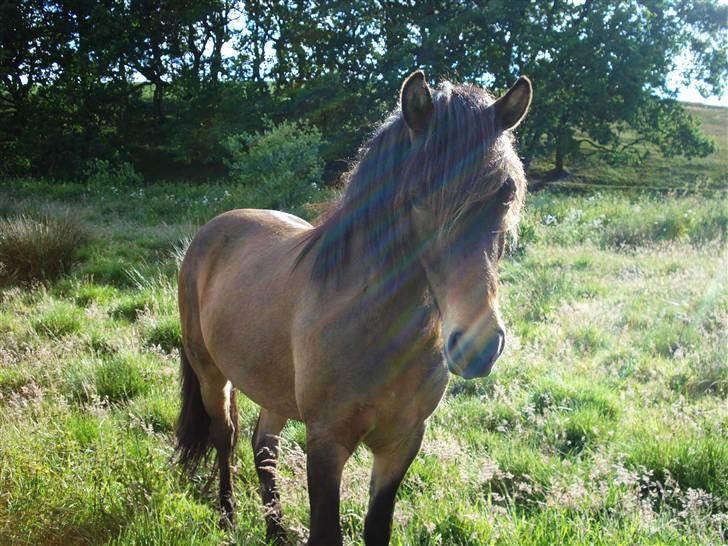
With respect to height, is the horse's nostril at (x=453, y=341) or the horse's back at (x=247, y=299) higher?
the horse's nostril at (x=453, y=341)

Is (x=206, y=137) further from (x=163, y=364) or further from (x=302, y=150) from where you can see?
(x=163, y=364)

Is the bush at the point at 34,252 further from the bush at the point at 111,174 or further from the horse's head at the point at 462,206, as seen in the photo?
the bush at the point at 111,174

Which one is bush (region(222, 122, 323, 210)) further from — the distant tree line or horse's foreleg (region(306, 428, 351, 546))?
horse's foreleg (region(306, 428, 351, 546))

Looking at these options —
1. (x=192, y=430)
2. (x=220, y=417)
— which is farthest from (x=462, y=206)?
(x=192, y=430)

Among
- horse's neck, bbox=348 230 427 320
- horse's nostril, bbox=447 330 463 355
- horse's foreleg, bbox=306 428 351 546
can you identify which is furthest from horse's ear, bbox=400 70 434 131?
horse's foreleg, bbox=306 428 351 546

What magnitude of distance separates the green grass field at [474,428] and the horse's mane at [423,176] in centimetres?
127

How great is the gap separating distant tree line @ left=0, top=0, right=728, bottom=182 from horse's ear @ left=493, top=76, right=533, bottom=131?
19.4 metres

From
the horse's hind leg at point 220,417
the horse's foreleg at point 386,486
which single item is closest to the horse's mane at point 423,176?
the horse's foreleg at point 386,486

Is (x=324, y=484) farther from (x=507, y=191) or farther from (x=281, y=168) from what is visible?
(x=281, y=168)

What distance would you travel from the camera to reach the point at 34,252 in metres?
7.49

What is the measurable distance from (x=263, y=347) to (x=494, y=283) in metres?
1.21

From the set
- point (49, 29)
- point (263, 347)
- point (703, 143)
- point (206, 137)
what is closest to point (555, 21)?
point (703, 143)

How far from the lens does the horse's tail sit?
321 centimetres

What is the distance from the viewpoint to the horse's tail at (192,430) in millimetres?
3209
